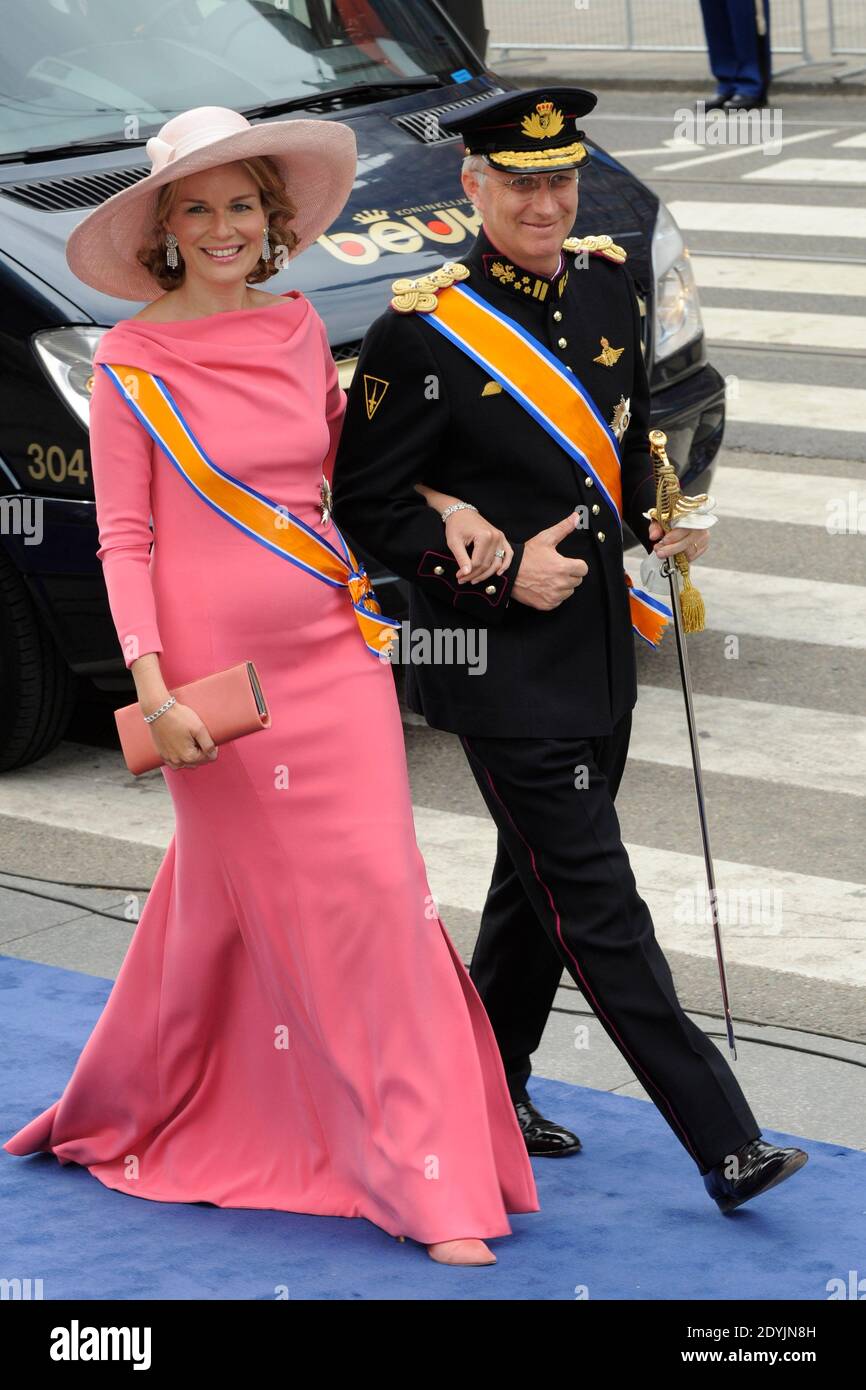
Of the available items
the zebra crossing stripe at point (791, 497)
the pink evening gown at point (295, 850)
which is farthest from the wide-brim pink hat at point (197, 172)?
the zebra crossing stripe at point (791, 497)

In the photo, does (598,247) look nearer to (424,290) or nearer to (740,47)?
(424,290)

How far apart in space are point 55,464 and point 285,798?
2.30 metres

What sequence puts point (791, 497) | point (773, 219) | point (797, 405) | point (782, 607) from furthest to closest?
point (773, 219) → point (797, 405) → point (791, 497) → point (782, 607)

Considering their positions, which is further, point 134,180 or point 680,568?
point 134,180

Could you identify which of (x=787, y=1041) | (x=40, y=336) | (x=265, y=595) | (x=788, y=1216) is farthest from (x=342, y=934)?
(x=40, y=336)

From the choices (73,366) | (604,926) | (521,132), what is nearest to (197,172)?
(521,132)

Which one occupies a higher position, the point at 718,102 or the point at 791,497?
the point at 791,497

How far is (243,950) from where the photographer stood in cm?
403

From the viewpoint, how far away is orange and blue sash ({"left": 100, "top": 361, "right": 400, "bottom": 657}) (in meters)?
3.75

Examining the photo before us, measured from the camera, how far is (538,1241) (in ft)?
12.7

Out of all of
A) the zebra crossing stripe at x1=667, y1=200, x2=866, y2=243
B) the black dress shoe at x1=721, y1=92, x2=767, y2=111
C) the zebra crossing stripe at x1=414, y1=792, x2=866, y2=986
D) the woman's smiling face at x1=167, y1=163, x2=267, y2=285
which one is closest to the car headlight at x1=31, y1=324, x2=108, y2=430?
the zebra crossing stripe at x1=414, y1=792, x2=866, y2=986

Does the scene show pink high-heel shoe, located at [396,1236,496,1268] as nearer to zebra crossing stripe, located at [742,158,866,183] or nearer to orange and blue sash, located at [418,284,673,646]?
orange and blue sash, located at [418,284,673,646]

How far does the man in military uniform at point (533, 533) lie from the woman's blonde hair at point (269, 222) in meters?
0.26

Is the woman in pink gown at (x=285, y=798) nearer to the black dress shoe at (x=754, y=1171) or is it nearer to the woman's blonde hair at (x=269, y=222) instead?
the woman's blonde hair at (x=269, y=222)
